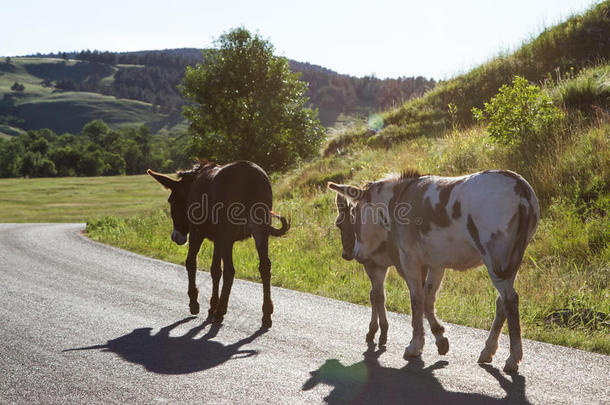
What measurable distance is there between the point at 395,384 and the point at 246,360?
62.6 inches

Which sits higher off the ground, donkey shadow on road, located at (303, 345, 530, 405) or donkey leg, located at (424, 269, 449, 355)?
donkey leg, located at (424, 269, 449, 355)

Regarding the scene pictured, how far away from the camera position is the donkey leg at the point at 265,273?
22.2 ft

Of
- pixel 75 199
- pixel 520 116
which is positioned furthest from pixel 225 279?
pixel 75 199

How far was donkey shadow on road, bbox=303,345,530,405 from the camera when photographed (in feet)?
13.8

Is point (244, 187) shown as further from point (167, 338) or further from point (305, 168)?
point (305, 168)

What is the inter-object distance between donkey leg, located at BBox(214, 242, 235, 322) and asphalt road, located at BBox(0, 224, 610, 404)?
0.19 metres

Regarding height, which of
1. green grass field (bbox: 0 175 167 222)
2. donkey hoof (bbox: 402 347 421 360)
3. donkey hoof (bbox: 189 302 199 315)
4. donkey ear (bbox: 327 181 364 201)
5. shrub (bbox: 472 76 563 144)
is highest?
shrub (bbox: 472 76 563 144)

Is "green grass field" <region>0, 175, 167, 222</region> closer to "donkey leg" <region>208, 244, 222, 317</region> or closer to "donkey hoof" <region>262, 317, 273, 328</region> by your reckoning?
"donkey leg" <region>208, 244, 222, 317</region>

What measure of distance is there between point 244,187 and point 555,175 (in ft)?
26.2

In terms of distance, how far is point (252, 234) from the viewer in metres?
7.13

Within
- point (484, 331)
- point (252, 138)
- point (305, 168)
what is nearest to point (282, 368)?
point (484, 331)

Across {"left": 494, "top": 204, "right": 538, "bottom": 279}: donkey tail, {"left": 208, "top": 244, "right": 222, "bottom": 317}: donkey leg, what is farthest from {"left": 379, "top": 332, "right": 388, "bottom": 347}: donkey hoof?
{"left": 208, "top": 244, "right": 222, "bottom": 317}: donkey leg

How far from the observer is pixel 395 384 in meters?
4.57

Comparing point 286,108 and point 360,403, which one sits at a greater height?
point 286,108
